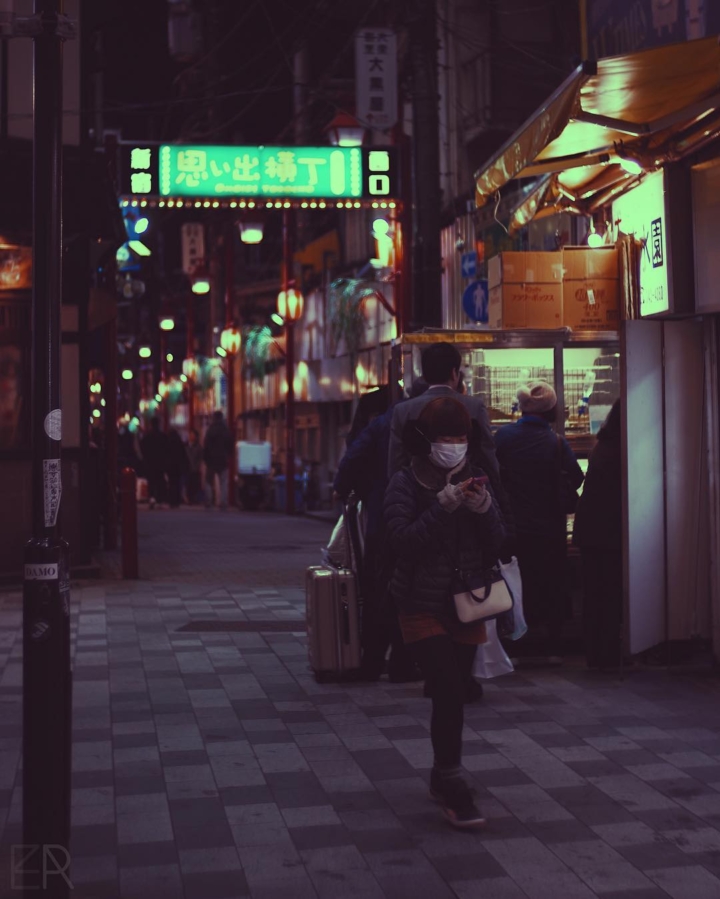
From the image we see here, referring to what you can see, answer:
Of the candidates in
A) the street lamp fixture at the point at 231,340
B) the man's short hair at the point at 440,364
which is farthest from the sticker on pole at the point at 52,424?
the street lamp fixture at the point at 231,340

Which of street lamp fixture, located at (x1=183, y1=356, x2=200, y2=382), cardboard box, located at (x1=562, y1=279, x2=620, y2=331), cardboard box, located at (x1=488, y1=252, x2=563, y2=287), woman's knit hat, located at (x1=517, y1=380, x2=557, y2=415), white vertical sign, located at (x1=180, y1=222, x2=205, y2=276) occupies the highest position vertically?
white vertical sign, located at (x1=180, y1=222, x2=205, y2=276)

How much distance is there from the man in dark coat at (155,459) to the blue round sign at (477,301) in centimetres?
1407

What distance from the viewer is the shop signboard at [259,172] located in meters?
16.3

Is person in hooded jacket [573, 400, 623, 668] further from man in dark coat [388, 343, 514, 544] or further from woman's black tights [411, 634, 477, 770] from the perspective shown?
woman's black tights [411, 634, 477, 770]

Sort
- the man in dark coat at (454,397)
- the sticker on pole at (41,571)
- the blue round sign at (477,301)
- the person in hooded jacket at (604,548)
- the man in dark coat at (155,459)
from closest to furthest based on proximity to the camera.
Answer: the sticker on pole at (41,571)
the man in dark coat at (454,397)
the person in hooded jacket at (604,548)
the blue round sign at (477,301)
the man in dark coat at (155,459)

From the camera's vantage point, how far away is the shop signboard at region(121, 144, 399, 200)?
16.3 metres

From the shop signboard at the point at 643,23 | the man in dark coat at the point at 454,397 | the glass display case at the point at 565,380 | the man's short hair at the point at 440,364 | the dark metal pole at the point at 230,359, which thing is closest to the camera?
the man in dark coat at the point at 454,397

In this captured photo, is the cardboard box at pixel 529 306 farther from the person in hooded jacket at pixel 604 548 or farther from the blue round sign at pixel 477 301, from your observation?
the blue round sign at pixel 477 301

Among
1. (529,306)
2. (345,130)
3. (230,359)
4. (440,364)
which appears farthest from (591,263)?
(230,359)

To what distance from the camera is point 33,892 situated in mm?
4301

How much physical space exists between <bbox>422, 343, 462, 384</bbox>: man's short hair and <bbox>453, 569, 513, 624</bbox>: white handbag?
1510 millimetres

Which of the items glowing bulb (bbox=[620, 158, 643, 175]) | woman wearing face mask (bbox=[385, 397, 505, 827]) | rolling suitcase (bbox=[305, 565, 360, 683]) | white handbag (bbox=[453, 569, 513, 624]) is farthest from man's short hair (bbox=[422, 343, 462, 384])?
glowing bulb (bbox=[620, 158, 643, 175])

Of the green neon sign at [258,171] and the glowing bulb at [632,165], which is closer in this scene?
the glowing bulb at [632,165]

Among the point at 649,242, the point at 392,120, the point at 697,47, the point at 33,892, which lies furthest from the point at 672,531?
the point at 392,120
